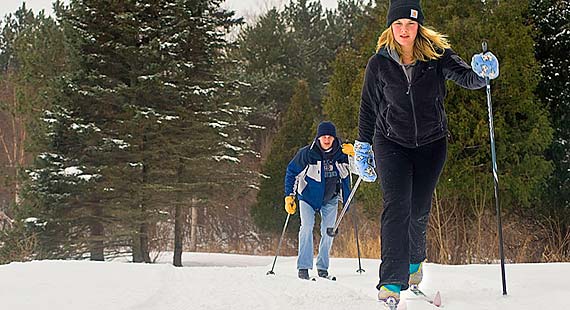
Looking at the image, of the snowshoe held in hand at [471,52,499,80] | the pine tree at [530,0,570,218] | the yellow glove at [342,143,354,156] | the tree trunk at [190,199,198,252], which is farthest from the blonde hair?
the tree trunk at [190,199,198,252]

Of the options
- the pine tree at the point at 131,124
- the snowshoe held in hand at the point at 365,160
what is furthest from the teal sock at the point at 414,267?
the pine tree at the point at 131,124

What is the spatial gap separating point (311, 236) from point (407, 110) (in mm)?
3537

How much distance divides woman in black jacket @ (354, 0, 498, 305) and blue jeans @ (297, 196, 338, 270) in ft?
10.3

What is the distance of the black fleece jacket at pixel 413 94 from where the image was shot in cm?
387

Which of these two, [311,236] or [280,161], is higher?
[280,161]

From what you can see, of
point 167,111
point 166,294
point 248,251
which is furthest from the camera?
point 248,251

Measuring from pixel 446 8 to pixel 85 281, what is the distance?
7.64 metres

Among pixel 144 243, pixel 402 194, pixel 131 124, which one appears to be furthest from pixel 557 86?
pixel 144 243

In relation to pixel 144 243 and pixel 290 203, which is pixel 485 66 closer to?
pixel 290 203

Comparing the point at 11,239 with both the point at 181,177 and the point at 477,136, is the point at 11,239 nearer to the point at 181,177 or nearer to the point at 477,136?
the point at 181,177

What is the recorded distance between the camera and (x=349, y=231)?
17297 mm

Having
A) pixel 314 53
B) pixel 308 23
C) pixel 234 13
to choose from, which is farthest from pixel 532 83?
pixel 308 23

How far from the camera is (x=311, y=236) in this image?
23.6 ft

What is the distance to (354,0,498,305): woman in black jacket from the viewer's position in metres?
3.82
